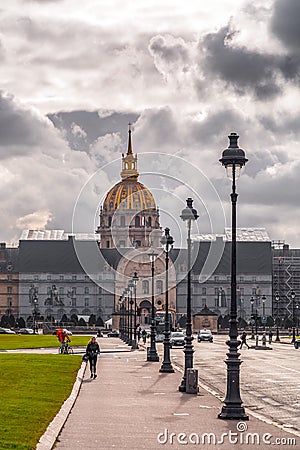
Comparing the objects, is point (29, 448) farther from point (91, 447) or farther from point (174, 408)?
point (174, 408)

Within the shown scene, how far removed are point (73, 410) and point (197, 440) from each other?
21.4 feet

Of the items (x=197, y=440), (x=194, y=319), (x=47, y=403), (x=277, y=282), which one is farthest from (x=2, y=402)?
(x=277, y=282)

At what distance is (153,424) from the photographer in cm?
2234

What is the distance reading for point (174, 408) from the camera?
26375 mm

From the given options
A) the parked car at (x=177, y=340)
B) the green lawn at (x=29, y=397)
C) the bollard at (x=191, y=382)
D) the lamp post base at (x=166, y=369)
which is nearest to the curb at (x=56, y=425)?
the green lawn at (x=29, y=397)

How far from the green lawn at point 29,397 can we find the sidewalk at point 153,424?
61cm

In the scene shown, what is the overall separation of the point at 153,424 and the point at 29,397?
18.8ft

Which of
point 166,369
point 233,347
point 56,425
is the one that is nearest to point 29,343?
point 166,369

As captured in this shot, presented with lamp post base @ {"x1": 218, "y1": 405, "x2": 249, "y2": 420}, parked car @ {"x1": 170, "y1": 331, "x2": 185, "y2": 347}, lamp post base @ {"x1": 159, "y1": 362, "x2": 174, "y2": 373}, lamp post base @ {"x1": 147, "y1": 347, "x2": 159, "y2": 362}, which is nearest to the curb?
lamp post base @ {"x1": 218, "y1": 405, "x2": 249, "y2": 420}

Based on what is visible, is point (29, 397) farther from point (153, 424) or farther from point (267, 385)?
point (267, 385)

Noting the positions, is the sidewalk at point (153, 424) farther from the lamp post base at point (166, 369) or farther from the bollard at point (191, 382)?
the lamp post base at point (166, 369)

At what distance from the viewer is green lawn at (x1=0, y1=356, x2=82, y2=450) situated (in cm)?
1875

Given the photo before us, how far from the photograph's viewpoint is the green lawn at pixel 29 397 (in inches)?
738

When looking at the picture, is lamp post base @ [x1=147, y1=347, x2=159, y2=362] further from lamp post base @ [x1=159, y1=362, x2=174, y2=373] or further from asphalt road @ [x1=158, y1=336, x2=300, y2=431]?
lamp post base @ [x1=159, y1=362, x2=174, y2=373]
